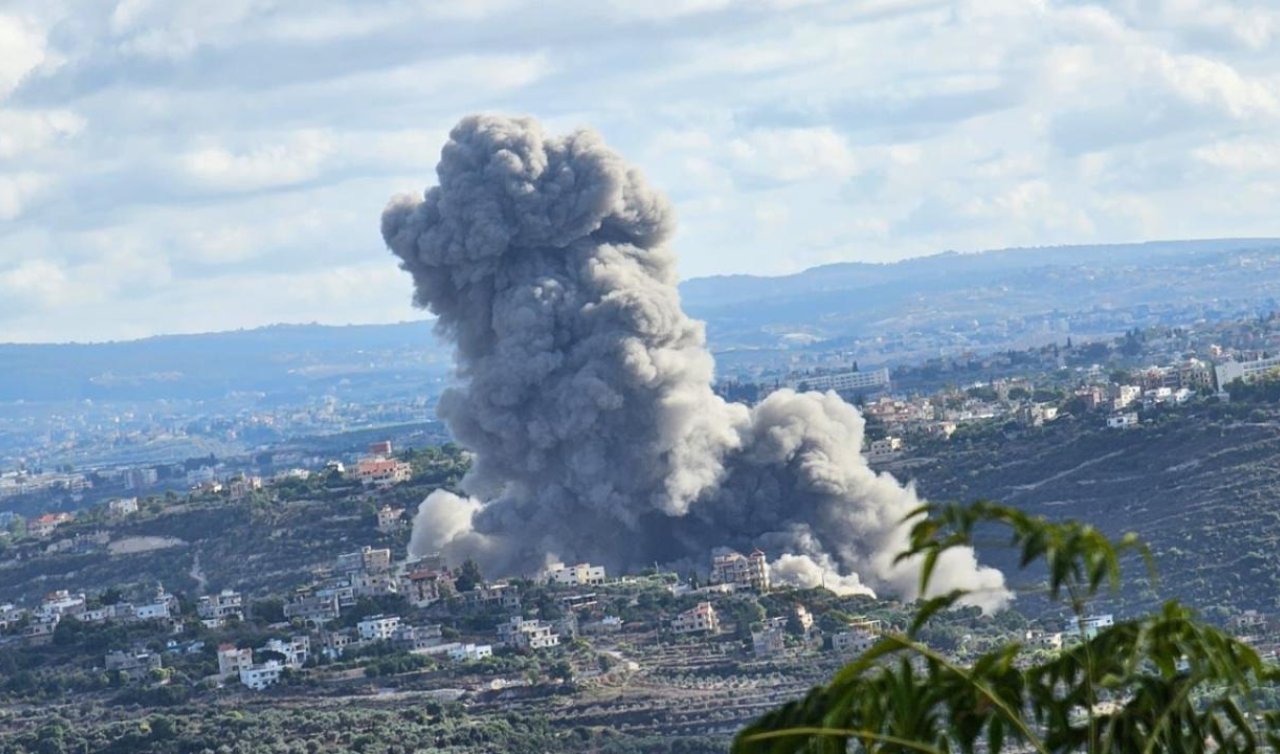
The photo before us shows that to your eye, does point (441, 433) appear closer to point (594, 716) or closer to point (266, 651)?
point (266, 651)

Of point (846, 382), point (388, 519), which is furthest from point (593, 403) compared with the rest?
point (846, 382)

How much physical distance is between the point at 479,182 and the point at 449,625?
452 inches

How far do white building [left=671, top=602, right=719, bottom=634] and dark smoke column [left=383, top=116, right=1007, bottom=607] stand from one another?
18.1 ft

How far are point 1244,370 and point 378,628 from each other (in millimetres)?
36849

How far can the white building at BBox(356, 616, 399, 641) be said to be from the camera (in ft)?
209

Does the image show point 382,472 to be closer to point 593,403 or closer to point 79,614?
point 79,614

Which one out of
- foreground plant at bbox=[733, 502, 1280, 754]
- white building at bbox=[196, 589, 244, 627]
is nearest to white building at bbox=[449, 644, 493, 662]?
white building at bbox=[196, 589, 244, 627]

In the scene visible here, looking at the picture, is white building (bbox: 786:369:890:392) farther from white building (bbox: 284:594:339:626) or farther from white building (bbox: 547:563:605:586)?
white building (bbox: 547:563:605:586)

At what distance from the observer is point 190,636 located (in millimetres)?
65938

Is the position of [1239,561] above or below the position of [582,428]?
below

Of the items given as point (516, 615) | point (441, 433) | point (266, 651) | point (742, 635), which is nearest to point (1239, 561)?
point (742, 635)

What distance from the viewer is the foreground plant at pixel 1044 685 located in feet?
36.1

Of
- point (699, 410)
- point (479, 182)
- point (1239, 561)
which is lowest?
point (1239, 561)

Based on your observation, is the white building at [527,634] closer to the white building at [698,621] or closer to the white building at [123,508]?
the white building at [698,621]
